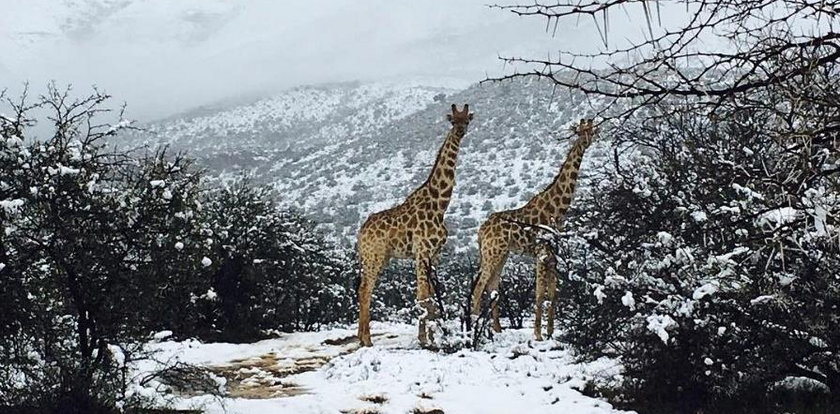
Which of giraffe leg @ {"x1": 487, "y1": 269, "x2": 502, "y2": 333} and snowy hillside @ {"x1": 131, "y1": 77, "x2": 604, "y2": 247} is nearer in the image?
giraffe leg @ {"x1": 487, "y1": 269, "x2": 502, "y2": 333}

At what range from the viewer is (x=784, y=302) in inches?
220

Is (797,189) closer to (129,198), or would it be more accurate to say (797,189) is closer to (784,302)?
(784,302)

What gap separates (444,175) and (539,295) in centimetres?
259

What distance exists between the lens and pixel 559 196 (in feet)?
41.6

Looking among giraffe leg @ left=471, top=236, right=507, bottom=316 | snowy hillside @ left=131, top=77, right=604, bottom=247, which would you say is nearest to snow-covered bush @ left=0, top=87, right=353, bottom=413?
giraffe leg @ left=471, top=236, right=507, bottom=316

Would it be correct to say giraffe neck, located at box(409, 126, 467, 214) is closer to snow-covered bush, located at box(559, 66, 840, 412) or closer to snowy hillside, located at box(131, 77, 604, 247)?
snow-covered bush, located at box(559, 66, 840, 412)

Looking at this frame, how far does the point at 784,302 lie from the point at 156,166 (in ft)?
18.9

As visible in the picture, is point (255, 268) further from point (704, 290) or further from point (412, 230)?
point (704, 290)

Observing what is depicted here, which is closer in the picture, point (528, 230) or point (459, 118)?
point (528, 230)

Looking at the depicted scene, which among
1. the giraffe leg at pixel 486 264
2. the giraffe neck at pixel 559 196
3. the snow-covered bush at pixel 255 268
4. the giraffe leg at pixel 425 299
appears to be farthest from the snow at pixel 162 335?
the snow-covered bush at pixel 255 268

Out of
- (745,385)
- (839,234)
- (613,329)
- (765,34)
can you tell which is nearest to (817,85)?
(765,34)

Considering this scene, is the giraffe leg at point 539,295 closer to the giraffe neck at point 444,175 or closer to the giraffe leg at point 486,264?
the giraffe leg at point 486,264

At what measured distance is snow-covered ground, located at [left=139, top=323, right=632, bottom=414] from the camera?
7664 millimetres

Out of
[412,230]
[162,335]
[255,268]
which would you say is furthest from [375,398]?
[255,268]
